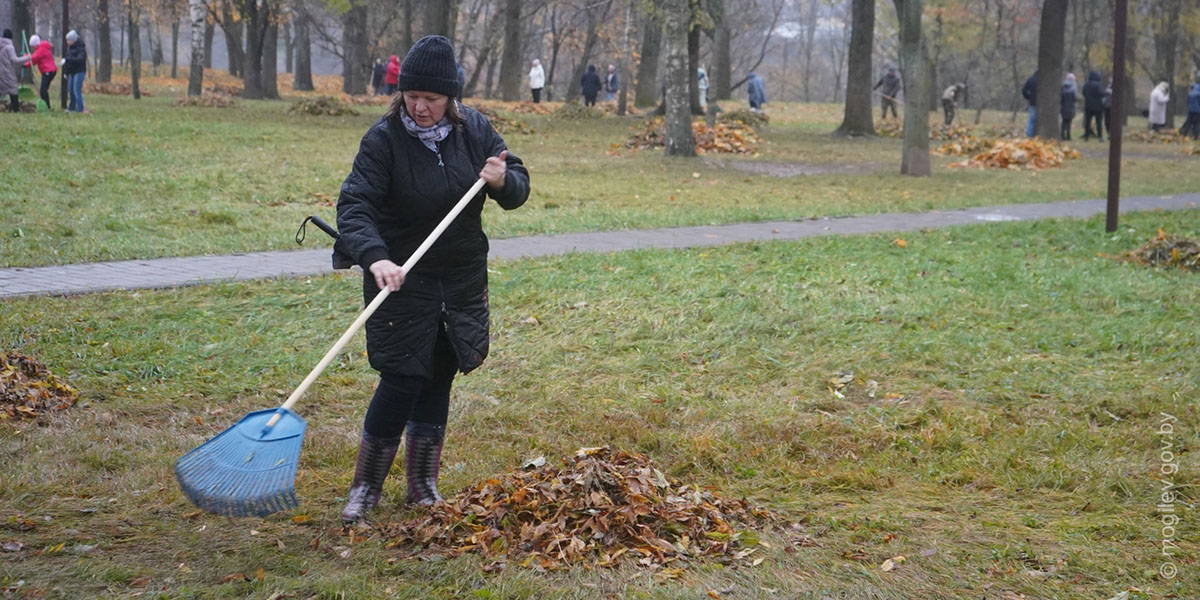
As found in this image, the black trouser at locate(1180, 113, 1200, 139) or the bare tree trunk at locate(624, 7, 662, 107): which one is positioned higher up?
the bare tree trunk at locate(624, 7, 662, 107)

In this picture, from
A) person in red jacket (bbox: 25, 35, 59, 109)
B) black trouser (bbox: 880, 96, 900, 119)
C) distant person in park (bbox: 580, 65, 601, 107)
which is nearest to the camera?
person in red jacket (bbox: 25, 35, 59, 109)

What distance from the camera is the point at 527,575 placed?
3.84 m

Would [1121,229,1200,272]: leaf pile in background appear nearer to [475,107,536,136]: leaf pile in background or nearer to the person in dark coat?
the person in dark coat

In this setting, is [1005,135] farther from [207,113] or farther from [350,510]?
[350,510]

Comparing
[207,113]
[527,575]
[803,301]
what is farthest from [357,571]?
[207,113]

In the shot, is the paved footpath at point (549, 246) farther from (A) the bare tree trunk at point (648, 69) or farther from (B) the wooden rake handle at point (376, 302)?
(A) the bare tree trunk at point (648, 69)

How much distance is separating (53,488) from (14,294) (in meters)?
3.73

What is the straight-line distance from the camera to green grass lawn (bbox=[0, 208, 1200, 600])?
3930 millimetres

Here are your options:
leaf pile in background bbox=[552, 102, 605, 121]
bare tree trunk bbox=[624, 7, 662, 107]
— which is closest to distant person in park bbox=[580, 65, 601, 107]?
bare tree trunk bbox=[624, 7, 662, 107]

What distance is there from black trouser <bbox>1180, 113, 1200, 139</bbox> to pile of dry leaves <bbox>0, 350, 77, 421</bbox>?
3258cm

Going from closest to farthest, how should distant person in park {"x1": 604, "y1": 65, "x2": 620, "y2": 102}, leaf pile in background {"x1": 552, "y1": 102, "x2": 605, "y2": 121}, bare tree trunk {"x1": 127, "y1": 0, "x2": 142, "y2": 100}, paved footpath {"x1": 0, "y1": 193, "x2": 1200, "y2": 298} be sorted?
1. paved footpath {"x1": 0, "y1": 193, "x2": 1200, "y2": 298}
2. bare tree trunk {"x1": 127, "y1": 0, "x2": 142, "y2": 100}
3. leaf pile in background {"x1": 552, "y1": 102, "x2": 605, "y2": 121}
4. distant person in park {"x1": 604, "y1": 65, "x2": 620, "y2": 102}

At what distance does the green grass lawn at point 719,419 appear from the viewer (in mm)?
3930

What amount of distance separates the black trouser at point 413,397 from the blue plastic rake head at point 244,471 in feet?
1.59

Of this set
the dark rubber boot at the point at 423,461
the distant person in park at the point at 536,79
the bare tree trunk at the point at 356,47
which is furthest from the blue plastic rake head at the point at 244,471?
the bare tree trunk at the point at 356,47
